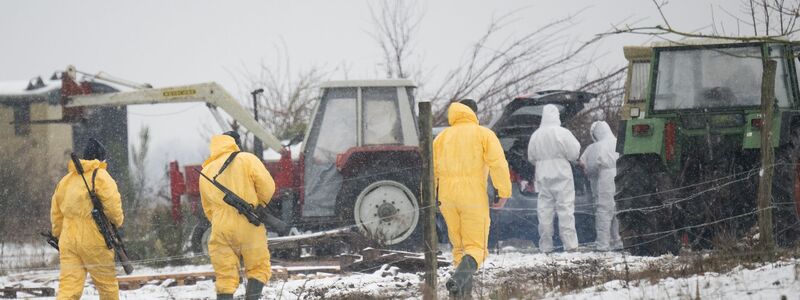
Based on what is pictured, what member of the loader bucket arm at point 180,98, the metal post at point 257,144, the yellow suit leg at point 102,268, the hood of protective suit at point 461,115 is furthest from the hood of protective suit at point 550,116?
the yellow suit leg at point 102,268

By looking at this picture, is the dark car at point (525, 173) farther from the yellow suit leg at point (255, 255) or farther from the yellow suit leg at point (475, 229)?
the yellow suit leg at point (255, 255)

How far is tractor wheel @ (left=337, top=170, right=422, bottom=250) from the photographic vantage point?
516 inches

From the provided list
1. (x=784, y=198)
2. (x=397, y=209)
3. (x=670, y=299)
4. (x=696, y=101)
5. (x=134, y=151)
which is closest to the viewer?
(x=670, y=299)

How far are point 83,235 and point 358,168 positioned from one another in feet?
15.8

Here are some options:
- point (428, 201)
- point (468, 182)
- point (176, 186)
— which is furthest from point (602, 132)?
point (428, 201)

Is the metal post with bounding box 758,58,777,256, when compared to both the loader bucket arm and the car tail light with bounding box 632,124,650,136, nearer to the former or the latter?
the car tail light with bounding box 632,124,650,136

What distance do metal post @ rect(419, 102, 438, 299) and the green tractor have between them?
3164 millimetres

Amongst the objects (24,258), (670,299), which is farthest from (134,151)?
(670,299)

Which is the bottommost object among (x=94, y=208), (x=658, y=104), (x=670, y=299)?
(x=670, y=299)

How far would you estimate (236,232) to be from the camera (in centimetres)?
841

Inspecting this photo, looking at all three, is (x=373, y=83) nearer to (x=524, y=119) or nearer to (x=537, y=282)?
(x=524, y=119)

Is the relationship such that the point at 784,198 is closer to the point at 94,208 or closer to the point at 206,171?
the point at 206,171

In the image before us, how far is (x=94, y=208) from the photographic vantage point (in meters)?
8.77

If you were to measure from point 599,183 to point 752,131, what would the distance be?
305 cm
